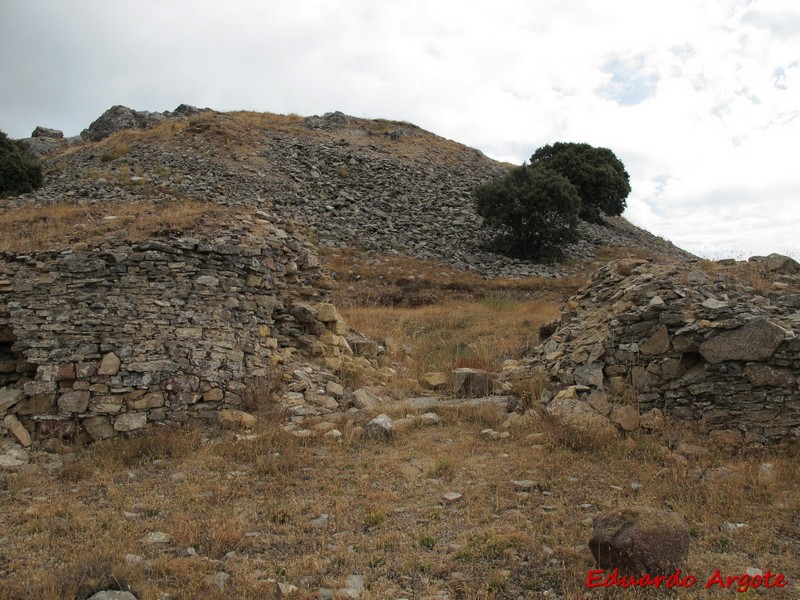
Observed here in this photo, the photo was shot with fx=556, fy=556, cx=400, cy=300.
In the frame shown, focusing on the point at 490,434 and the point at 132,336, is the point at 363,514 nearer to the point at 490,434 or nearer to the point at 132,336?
the point at 490,434

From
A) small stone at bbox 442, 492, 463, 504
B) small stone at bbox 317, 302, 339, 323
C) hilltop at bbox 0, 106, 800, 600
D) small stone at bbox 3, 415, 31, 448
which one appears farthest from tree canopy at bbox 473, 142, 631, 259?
small stone at bbox 3, 415, 31, 448

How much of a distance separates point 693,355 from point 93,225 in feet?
28.0

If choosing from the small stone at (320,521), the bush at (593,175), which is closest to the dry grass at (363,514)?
the small stone at (320,521)

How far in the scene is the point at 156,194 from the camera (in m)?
20.4

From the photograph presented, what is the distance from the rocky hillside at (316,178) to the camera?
882 inches

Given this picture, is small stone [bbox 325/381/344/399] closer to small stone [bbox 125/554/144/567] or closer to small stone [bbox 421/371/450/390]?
small stone [bbox 421/371/450/390]

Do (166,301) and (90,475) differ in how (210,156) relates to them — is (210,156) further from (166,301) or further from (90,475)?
(90,475)

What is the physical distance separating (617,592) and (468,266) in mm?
19348

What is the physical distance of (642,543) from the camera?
11.7 feet

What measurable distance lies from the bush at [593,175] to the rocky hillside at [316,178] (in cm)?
134

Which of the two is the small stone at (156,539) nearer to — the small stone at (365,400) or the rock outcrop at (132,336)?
the rock outcrop at (132,336)

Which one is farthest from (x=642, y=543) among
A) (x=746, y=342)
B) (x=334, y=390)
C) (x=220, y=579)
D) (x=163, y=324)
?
(x=163, y=324)

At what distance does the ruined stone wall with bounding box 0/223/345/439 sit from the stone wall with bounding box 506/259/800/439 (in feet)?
14.7

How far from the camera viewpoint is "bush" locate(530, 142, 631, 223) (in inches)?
1249
